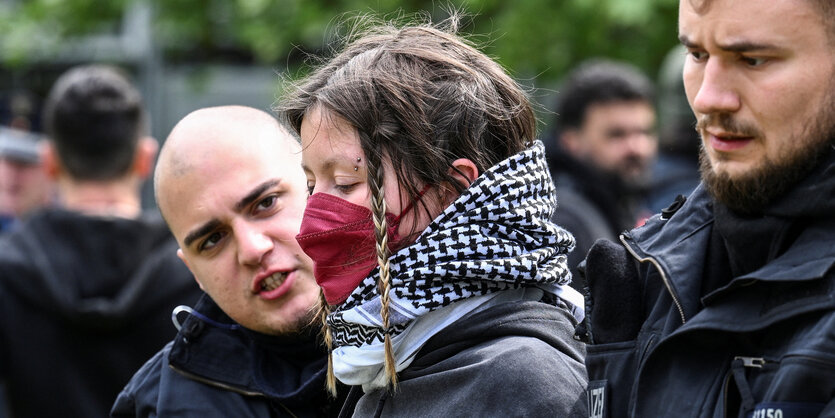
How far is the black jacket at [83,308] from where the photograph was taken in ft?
15.1

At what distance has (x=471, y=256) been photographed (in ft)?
7.38

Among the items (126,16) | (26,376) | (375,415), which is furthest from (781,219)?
(126,16)

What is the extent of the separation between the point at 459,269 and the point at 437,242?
0.26ft

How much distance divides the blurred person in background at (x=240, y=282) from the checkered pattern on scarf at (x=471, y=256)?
495mm

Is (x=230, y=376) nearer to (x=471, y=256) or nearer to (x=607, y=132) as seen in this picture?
(x=471, y=256)

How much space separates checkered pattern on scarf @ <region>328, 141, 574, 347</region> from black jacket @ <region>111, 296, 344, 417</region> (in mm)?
516

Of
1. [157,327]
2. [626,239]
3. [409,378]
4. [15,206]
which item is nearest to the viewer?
[626,239]

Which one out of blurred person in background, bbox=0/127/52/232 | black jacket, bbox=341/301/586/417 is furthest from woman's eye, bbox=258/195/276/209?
blurred person in background, bbox=0/127/52/232

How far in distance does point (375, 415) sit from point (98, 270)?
2.73 metres

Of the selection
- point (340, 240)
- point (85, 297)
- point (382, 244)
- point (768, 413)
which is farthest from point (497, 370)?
point (85, 297)

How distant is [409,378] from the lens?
234cm

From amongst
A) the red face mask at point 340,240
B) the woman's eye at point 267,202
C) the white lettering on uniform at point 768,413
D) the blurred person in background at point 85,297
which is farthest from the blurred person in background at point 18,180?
the white lettering on uniform at point 768,413

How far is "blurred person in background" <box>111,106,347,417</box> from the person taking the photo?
2824mm

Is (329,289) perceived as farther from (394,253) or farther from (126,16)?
(126,16)
